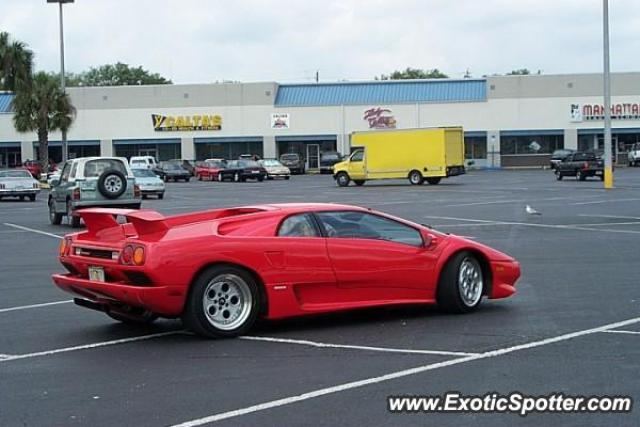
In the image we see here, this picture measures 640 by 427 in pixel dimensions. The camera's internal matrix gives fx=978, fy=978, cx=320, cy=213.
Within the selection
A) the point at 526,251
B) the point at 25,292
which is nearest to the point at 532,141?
the point at 526,251

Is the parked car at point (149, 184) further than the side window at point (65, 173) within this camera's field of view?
Yes

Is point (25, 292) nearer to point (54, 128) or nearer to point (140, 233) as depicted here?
point (140, 233)

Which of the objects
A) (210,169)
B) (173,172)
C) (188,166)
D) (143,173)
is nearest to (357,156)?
(143,173)

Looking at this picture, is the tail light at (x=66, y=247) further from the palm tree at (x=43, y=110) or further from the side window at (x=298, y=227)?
the palm tree at (x=43, y=110)

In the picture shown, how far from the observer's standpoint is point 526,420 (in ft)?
20.8

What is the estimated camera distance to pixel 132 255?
Result: 8.97 m

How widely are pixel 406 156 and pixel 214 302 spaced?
43998 mm

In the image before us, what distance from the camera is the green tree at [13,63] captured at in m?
54.2

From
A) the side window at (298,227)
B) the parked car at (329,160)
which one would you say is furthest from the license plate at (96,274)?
the parked car at (329,160)

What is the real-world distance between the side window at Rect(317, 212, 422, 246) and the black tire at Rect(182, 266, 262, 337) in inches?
42.0

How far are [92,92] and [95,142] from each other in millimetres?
4165

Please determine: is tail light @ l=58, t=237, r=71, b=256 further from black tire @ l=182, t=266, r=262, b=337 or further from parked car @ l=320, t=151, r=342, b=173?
parked car @ l=320, t=151, r=342, b=173

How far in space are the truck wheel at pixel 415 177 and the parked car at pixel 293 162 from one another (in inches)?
1012

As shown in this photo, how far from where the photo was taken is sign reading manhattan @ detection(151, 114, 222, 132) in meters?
80.9
